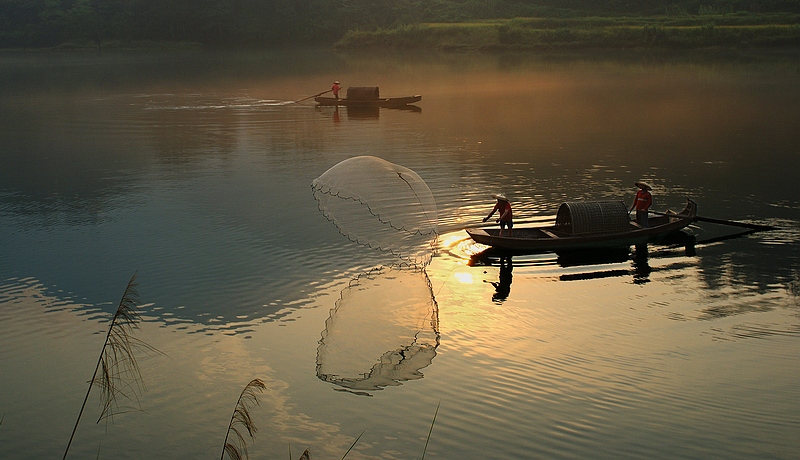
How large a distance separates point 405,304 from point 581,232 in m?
5.62

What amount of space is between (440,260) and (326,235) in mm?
4099

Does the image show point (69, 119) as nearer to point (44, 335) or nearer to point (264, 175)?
point (264, 175)

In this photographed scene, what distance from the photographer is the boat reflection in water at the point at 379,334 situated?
14508 millimetres

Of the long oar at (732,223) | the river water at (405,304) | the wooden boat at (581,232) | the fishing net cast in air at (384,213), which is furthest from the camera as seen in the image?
the long oar at (732,223)

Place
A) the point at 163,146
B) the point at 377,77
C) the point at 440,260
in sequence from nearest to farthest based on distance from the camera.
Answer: the point at 440,260 < the point at 163,146 < the point at 377,77

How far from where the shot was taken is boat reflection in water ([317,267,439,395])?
14508 mm

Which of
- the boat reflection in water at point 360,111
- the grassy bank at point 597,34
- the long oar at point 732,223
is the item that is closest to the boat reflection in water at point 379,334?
the long oar at point 732,223

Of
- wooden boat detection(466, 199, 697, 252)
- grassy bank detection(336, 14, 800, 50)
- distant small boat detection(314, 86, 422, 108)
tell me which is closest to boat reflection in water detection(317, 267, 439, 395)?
wooden boat detection(466, 199, 697, 252)

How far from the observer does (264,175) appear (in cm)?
3241

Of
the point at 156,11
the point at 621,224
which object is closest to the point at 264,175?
the point at 621,224

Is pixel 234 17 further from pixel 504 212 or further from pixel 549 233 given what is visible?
pixel 549 233

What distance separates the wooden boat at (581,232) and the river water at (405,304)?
16.2 inches

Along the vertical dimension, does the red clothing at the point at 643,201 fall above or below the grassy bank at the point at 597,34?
below

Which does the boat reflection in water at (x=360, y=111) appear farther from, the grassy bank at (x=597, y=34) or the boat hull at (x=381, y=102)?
the grassy bank at (x=597, y=34)
